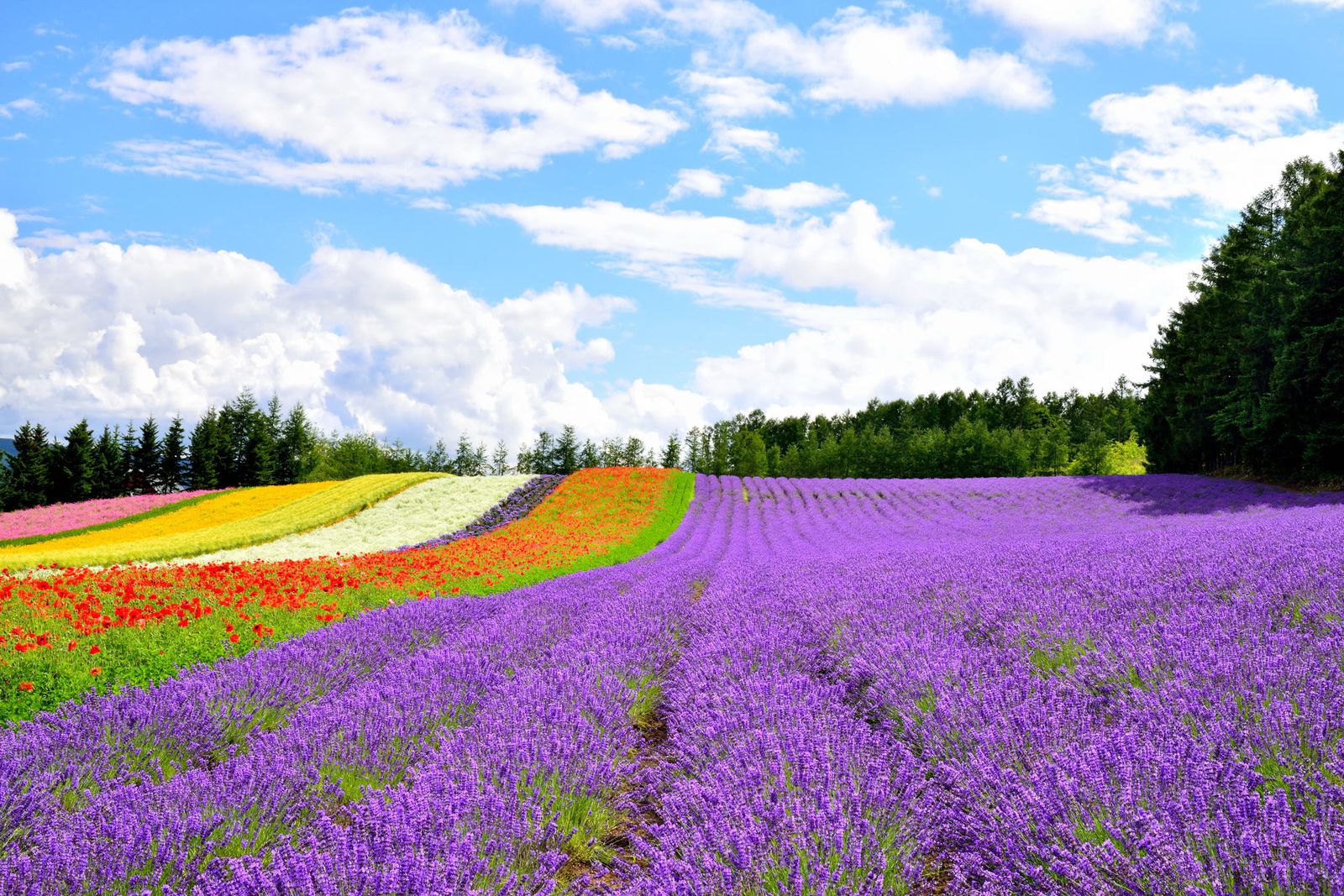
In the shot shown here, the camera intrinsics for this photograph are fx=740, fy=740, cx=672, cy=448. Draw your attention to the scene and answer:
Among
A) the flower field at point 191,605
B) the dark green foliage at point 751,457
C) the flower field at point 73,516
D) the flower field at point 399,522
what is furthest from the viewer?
the dark green foliage at point 751,457

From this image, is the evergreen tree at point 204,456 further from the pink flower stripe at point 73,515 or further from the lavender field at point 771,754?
the lavender field at point 771,754

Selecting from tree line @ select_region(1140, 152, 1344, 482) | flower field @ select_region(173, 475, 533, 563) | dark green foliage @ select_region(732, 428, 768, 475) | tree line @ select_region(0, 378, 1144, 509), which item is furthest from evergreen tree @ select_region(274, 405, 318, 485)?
tree line @ select_region(1140, 152, 1344, 482)

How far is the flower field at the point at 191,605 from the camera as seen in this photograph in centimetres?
553

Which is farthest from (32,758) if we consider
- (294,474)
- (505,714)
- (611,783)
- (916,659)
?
(294,474)

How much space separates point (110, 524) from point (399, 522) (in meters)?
12.9

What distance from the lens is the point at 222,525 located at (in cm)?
2528

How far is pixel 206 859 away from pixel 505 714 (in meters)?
1.32

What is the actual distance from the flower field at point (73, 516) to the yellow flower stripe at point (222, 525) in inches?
64.1

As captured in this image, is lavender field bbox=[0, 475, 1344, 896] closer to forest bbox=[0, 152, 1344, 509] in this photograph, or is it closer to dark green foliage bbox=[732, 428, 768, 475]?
forest bbox=[0, 152, 1344, 509]

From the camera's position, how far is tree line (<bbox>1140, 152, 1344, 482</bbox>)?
19516mm

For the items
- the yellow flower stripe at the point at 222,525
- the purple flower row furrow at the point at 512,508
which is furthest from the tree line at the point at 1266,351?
the yellow flower stripe at the point at 222,525

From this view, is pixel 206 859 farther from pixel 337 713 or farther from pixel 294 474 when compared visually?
pixel 294 474

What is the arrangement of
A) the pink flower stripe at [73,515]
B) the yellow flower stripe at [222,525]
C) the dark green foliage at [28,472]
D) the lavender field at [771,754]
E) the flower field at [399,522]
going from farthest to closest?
the dark green foliage at [28,472]
the pink flower stripe at [73,515]
the flower field at [399,522]
the yellow flower stripe at [222,525]
the lavender field at [771,754]

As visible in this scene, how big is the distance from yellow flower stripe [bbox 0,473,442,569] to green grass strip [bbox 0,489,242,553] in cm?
52
